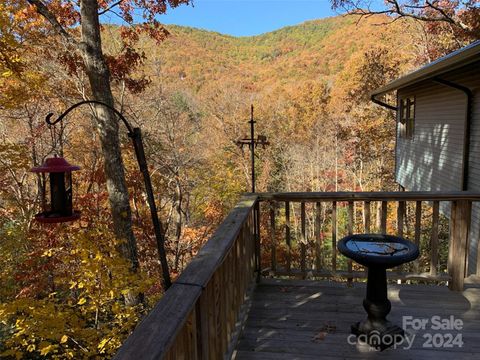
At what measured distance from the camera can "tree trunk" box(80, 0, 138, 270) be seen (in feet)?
19.9

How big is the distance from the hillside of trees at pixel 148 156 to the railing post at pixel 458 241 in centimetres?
427

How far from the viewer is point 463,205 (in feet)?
10.9

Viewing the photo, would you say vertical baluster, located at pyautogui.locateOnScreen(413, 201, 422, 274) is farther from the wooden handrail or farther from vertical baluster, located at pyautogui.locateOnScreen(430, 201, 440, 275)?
the wooden handrail

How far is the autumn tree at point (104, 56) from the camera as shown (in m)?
6.08

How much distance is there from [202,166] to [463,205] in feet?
47.5

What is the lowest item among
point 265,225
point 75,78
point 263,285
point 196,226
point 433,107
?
point 196,226

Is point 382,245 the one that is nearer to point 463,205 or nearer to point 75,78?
point 463,205

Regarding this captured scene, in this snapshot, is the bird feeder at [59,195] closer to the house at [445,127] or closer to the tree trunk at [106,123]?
the tree trunk at [106,123]

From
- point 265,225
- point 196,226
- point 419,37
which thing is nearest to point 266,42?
point 419,37

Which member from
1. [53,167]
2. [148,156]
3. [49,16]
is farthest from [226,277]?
[148,156]

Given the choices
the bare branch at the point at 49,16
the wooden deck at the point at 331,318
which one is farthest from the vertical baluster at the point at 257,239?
the bare branch at the point at 49,16

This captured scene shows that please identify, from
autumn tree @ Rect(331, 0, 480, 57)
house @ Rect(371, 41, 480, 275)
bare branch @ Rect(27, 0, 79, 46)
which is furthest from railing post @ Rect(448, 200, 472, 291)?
autumn tree @ Rect(331, 0, 480, 57)

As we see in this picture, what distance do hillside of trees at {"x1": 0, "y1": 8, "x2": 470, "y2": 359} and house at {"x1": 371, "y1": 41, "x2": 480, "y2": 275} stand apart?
350cm

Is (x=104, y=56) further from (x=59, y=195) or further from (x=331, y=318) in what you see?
(x=331, y=318)
